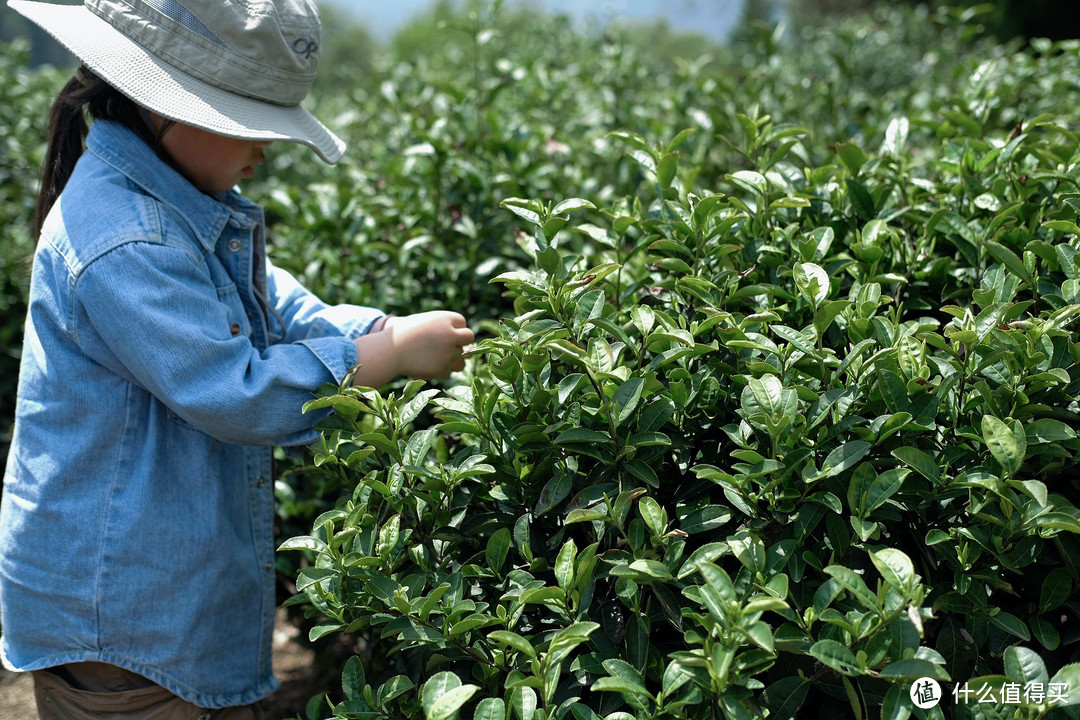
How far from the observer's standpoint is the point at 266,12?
65.7 inches

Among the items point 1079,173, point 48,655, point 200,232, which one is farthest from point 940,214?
point 48,655

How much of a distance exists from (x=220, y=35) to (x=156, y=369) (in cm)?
61

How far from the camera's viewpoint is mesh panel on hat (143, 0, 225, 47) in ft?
5.34

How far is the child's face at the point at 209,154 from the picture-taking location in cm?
176

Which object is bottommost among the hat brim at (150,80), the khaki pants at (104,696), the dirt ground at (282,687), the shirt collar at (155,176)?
the dirt ground at (282,687)

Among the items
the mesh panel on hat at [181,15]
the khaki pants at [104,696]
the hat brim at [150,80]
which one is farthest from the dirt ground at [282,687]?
the mesh panel on hat at [181,15]

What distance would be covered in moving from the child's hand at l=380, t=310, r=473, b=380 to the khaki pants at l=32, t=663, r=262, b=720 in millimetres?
790

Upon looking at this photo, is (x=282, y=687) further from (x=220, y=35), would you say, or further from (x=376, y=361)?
(x=220, y=35)

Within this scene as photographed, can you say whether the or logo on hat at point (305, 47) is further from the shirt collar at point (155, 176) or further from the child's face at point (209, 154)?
the shirt collar at point (155, 176)

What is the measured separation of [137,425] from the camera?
173cm

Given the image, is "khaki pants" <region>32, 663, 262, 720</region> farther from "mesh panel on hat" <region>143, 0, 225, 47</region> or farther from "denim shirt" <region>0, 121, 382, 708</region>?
"mesh panel on hat" <region>143, 0, 225, 47</region>

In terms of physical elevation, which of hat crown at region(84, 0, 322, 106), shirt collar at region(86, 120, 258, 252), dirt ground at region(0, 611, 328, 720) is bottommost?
dirt ground at region(0, 611, 328, 720)

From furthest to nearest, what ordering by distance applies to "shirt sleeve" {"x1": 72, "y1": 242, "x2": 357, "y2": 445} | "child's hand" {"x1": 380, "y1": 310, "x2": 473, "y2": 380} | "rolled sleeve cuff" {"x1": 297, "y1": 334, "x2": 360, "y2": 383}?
"child's hand" {"x1": 380, "y1": 310, "x2": 473, "y2": 380} < "rolled sleeve cuff" {"x1": 297, "y1": 334, "x2": 360, "y2": 383} < "shirt sleeve" {"x1": 72, "y1": 242, "x2": 357, "y2": 445}

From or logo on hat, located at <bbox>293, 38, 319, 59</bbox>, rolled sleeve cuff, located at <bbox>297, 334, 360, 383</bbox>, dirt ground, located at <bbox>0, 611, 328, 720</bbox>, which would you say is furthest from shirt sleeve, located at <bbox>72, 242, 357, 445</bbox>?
dirt ground, located at <bbox>0, 611, 328, 720</bbox>
